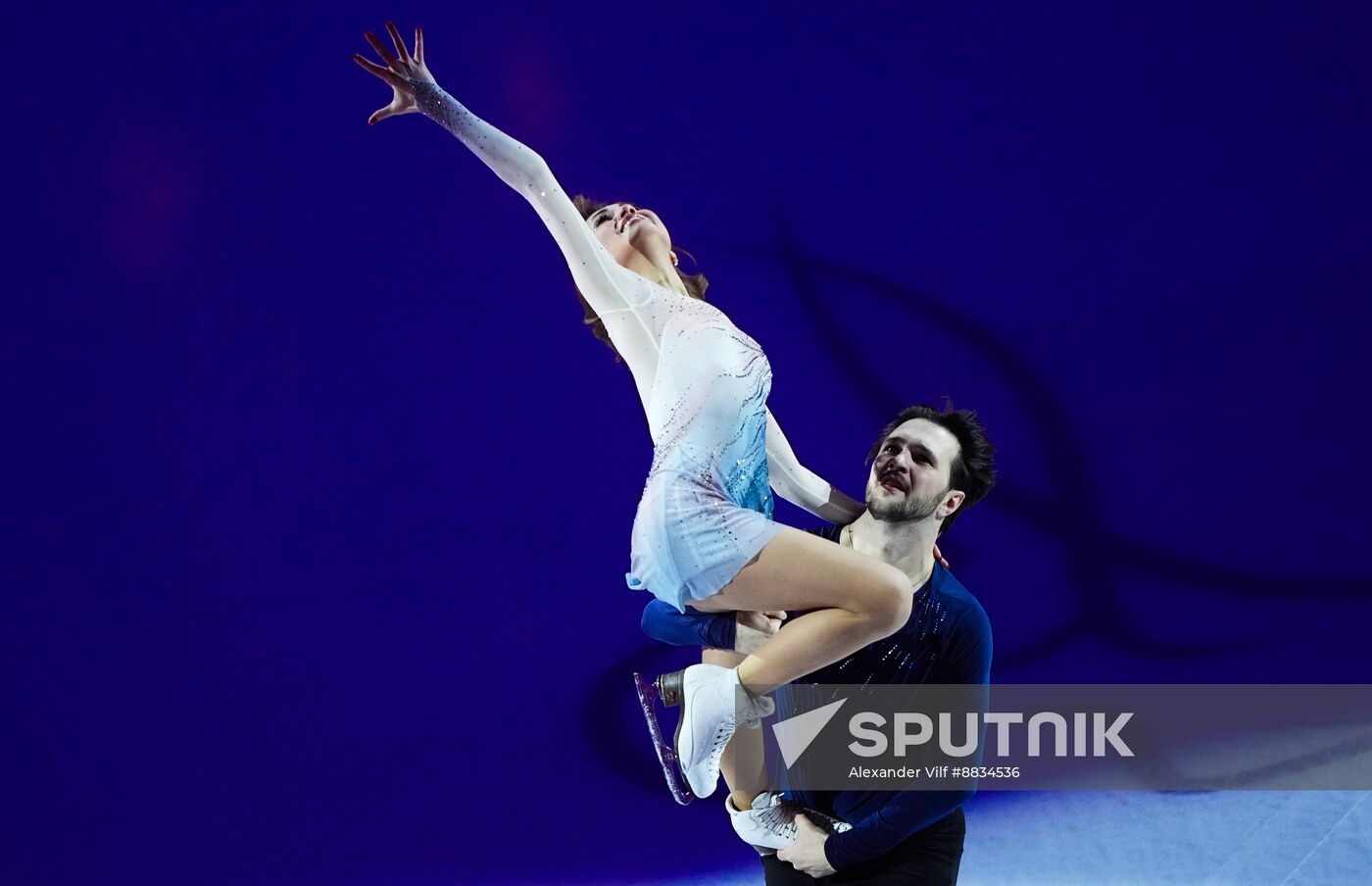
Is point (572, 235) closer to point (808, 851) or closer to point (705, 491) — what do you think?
point (705, 491)

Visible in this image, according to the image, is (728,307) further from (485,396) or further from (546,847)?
(546,847)

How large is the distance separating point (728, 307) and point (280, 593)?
1.59 meters

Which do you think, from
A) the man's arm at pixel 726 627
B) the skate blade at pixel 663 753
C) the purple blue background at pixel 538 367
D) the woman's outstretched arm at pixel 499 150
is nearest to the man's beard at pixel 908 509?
the man's arm at pixel 726 627

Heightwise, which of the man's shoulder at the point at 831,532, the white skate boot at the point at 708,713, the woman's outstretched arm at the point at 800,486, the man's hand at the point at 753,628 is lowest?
the white skate boot at the point at 708,713

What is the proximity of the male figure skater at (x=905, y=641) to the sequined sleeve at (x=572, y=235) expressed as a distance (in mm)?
517

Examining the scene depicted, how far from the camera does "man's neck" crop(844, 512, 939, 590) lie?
2.65 metres

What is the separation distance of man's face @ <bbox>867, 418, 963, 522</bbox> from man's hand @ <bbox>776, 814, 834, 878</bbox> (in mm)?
642

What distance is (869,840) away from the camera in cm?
257

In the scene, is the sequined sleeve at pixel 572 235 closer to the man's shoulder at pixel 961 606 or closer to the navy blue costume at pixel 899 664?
the navy blue costume at pixel 899 664

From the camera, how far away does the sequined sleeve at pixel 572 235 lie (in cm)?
230

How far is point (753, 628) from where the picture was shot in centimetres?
259

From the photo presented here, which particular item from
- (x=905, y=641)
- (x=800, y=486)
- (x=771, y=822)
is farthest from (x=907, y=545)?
(x=771, y=822)

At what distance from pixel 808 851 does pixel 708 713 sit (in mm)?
455

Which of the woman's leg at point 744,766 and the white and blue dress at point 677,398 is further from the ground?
the white and blue dress at point 677,398
